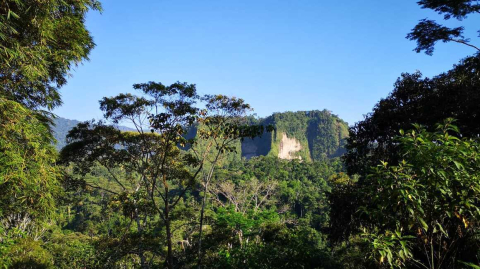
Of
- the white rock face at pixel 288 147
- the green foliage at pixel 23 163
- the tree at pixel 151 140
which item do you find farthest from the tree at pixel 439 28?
the white rock face at pixel 288 147

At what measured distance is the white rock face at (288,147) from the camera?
9844cm

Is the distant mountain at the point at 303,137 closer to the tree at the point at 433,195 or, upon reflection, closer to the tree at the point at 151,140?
the tree at the point at 151,140

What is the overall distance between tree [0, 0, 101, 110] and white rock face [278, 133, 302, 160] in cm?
9450

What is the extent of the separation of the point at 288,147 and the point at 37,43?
9907 cm

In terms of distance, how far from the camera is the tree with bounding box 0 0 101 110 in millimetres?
3141

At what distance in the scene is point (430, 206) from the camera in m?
1.81

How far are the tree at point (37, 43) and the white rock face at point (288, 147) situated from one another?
94.5m

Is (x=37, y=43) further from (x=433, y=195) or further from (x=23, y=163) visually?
(x=433, y=195)

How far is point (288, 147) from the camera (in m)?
100

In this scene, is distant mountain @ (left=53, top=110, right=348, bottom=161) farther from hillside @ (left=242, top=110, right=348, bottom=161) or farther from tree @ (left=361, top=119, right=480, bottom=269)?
tree @ (left=361, top=119, right=480, bottom=269)

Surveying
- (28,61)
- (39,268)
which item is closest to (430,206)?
(28,61)

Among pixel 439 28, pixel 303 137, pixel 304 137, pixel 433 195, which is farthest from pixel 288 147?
pixel 433 195

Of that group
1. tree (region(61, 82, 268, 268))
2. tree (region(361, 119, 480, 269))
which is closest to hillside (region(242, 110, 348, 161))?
tree (region(61, 82, 268, 268))

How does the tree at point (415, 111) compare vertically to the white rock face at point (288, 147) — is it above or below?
below
